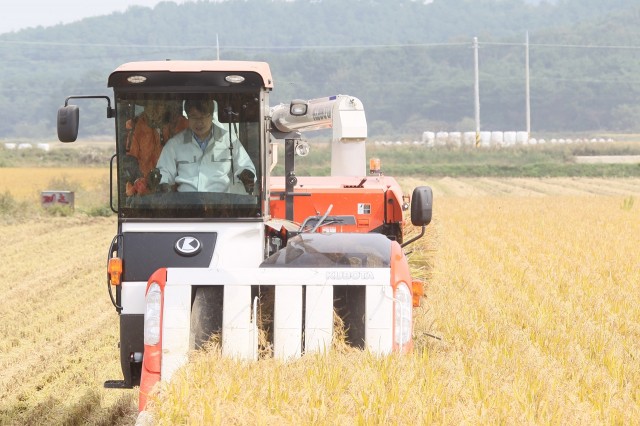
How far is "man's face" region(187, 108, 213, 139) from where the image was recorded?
22.0 ft

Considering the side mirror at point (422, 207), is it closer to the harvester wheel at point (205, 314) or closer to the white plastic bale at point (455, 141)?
the harvester wheel at point (205, 314)

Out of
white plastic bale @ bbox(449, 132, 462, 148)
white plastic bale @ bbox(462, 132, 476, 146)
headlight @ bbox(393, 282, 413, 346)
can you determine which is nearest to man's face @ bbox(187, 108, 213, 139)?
headlight @ bbox(393, 282, 413, 346)

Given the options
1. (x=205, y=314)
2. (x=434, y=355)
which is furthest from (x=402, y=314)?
(x=205, y=314)

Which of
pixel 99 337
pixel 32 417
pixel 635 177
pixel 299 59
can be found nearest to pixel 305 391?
pixel 32 417

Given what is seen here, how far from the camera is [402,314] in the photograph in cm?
611

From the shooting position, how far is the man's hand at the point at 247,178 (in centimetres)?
670

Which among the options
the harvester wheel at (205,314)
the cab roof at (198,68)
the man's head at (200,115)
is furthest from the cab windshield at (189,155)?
the harvester wheel at (205,314)

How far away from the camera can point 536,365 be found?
22.3ft

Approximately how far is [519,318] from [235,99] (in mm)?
3863

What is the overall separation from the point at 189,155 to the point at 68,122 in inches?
28.7

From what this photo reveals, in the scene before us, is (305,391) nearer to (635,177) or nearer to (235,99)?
(235,99)

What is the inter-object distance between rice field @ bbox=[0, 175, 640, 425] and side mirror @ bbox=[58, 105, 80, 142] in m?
1.63

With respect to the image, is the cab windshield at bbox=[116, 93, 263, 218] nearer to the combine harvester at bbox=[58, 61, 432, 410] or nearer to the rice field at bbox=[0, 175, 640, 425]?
the combine harvester at bbox=[58, 61, 432, 410]

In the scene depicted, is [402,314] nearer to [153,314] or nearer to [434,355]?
[434,355]
